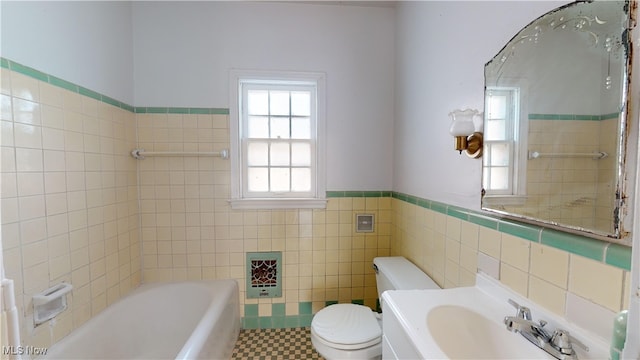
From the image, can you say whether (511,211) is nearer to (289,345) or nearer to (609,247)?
(609,247)

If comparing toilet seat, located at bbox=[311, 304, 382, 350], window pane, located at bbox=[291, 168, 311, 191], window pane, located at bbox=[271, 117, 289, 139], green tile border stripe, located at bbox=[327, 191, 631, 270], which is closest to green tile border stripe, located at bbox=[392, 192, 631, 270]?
green tile border stripe, located at bbox=[327, 191, 631, 270]

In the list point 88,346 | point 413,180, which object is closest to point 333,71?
point 413,180

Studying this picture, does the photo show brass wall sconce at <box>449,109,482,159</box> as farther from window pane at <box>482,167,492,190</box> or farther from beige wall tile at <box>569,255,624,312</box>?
beige wall tile at <box>569,255,624,312</box>

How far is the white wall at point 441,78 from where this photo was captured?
113 centimetres

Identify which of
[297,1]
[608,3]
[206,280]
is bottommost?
[206,280]

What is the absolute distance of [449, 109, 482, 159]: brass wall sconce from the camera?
3.72ft

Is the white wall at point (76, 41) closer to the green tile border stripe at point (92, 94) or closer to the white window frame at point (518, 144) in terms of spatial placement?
the green tile border stripe at point (92, 94)

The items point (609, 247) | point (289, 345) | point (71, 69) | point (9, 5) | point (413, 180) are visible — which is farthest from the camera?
point (289, 345)

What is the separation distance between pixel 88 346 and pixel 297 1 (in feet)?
8.34

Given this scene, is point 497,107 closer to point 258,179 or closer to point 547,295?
point 547,295

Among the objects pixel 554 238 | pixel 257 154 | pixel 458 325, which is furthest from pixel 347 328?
pixel 257 154

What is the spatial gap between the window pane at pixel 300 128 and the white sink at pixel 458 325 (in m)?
1.42

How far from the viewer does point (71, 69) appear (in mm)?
1462

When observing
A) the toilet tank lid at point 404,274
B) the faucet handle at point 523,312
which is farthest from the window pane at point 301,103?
the faucet handle at point 523,312
